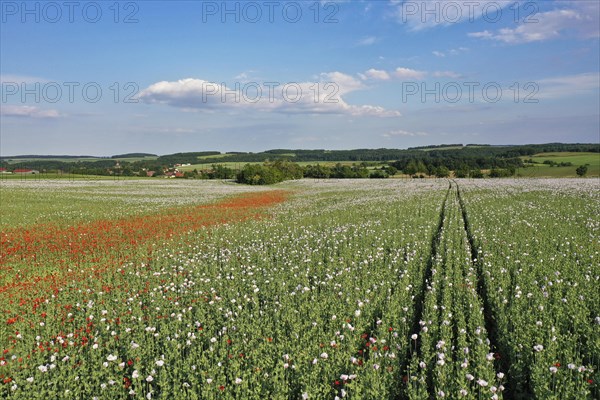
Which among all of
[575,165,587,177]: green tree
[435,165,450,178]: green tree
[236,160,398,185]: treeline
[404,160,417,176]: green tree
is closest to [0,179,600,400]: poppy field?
[236,160,398,185]: treeline

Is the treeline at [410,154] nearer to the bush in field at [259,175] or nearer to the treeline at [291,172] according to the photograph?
the treeline at [291,172]

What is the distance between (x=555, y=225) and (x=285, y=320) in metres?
14.5

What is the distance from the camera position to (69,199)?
37438 millimetres

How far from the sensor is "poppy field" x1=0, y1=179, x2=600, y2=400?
5.44 m

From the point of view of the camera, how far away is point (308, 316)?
25.8 feet

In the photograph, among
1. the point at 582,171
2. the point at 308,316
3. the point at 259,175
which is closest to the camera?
the point at 308,316

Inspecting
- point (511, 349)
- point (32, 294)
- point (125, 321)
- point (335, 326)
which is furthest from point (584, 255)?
point (32, 294)

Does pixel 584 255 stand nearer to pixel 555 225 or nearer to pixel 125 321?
pixel 555 225

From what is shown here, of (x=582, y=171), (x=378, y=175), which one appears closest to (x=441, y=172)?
(x=378, y=175)

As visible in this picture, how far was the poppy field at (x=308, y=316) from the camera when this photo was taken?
17.8ft

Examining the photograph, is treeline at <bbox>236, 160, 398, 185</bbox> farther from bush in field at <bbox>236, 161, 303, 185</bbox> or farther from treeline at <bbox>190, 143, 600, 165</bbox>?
treeline at <bbox>190, 143, 600, 165</bbox>

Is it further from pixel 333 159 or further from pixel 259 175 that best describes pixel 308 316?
pixel 333 159

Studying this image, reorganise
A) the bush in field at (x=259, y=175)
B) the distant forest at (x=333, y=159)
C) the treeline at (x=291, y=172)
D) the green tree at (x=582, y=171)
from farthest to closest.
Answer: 1. the distant forest at (x=333, y=159)
2. the treeline at (x=291, y=172)
3. the bush in field at (x=259, y=175)
4. the green tree at (x=582, y=171)

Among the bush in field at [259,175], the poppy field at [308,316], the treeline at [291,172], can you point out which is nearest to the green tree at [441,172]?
the treeline at [291,172]
